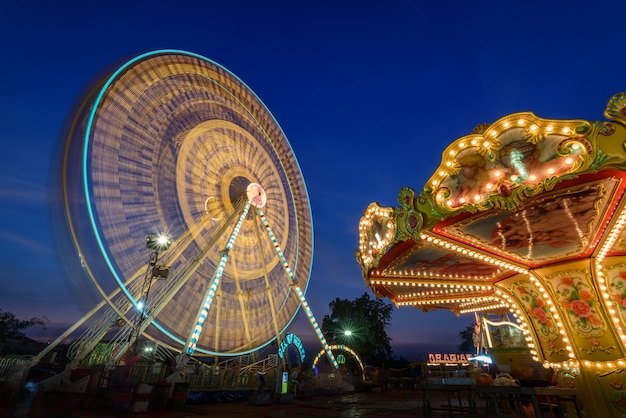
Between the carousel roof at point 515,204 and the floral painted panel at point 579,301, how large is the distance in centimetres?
44

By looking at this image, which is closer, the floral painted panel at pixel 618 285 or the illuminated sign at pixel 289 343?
the floral painted panel at pixel 618 285

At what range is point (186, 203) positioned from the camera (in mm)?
17141

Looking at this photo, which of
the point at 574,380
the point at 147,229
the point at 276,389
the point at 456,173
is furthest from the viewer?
the point at 147,229

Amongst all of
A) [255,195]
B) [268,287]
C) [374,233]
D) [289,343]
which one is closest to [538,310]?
[374,233]

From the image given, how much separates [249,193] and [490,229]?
14.6 m

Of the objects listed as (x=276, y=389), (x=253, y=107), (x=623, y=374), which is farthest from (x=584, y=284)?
(x=253, y=107)

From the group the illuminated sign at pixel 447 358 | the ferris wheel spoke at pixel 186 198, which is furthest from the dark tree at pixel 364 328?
the ferris wheel spoke at pixel 186 198

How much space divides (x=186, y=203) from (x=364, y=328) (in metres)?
24.3

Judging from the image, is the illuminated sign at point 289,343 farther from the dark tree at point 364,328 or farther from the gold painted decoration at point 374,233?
the dark tree at point 364,328

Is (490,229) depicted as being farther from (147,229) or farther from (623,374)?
(147,229)

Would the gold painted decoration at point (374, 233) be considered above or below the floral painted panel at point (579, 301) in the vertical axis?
above

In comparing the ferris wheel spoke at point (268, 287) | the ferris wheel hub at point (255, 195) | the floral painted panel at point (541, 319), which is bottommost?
the floral painted panel at point (541, 319)

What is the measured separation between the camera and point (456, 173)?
5.51 m

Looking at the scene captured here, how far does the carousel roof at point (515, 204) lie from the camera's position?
176 inches
